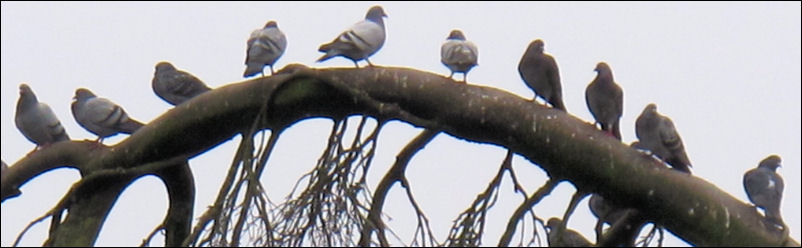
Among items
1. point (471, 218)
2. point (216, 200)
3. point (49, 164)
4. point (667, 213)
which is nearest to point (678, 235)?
point (667, 213)

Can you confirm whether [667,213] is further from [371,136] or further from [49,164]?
[49,164]

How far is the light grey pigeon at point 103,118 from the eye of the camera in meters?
8.62

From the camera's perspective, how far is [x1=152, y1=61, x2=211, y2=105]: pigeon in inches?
348

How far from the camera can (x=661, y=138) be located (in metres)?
6.14

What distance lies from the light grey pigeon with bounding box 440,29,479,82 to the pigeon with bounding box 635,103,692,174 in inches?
54.7

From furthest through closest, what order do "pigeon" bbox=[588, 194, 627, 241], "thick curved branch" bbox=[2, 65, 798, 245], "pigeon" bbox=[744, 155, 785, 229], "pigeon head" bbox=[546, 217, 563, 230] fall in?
"pigeon head" bbox=[546, 217, 563, 230] → "pigeon" bbox=[744, 155, 785, 229] → "pigeon" bbox=[588, 194, 627, 241] → "thick curved branch" bbox=[2, 65, 798, 245]

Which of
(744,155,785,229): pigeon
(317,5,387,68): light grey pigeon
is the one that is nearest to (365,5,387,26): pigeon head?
(317,5,387,68): light grey pigeon

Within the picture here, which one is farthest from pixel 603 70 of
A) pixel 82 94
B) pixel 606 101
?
pixel 82 94

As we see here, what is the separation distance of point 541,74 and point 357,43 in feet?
4.53

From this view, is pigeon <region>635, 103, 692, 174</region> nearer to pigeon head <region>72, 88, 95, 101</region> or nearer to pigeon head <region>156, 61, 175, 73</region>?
pigeon head <region>156, 61, 175, 73</region>

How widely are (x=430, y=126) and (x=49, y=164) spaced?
1.82 metres

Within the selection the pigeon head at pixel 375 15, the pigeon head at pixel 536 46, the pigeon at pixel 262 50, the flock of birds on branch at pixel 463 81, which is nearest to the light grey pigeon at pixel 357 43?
the flock of birds on branch at pixel 463 81

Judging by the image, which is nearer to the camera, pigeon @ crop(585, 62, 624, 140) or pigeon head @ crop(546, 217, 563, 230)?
pigeon @ crop(585, 62, 624, 140)

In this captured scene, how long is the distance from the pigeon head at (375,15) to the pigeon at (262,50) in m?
0.54
